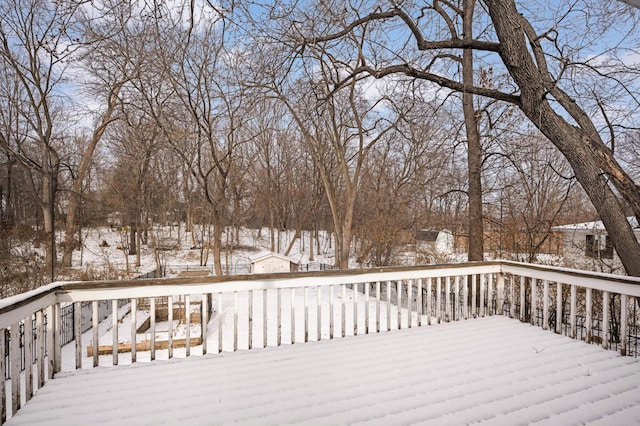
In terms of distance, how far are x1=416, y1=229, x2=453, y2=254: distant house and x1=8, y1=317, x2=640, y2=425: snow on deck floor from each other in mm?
10846

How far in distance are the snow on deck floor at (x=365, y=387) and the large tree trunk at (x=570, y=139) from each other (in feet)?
4.81

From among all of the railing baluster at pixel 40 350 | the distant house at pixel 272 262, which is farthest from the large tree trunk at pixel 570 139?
the distant house at pixel 272 262

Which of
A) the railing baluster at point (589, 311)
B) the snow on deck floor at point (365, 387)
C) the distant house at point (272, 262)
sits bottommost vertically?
the distant house at point (272, 262)

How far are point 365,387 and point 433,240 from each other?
497 inches

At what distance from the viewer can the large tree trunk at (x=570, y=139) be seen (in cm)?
348

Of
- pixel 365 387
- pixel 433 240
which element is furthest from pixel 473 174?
pixel 433 240

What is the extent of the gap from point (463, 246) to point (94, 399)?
12.9 metres

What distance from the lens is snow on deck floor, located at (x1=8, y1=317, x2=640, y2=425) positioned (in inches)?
75.7

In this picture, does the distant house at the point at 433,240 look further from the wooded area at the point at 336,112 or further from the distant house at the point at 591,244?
the distant house at the point at 591,244

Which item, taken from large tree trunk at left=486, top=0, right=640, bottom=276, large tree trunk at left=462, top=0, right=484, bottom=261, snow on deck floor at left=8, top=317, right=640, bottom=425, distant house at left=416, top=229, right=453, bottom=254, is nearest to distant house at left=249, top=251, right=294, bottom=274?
large tree trunk at left=462, top=0, right=484, bottom=261

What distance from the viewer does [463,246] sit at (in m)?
13.1

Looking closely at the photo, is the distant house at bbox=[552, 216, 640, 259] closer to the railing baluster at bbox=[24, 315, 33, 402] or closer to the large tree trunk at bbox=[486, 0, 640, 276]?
the large tree trunk at bbox=[486, 0, 640, 276]

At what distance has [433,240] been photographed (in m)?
14.1

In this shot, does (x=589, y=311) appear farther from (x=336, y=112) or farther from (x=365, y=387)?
(x=336, y=112)
